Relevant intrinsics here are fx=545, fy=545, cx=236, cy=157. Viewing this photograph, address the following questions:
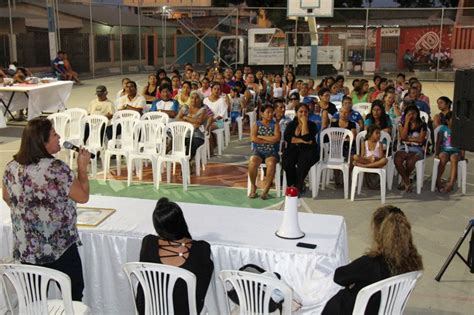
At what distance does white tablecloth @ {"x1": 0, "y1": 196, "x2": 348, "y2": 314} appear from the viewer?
3092mm

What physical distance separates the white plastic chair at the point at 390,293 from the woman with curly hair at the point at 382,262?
1.9 inches

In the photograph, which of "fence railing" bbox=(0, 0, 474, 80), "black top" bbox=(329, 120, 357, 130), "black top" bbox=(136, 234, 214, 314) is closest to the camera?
"black top" bbox=(136, 234, 214, 314)

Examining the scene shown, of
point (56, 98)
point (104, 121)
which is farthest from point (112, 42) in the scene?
point (104, 121)

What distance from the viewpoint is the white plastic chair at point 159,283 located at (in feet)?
8.68

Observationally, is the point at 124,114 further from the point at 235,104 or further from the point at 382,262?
the point at 382,262

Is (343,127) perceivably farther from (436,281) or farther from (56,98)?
(56,98)

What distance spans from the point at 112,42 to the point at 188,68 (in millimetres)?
16960

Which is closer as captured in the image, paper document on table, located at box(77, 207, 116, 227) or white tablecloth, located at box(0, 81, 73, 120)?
paper document on table, located at box(77, 207, 116, 227)

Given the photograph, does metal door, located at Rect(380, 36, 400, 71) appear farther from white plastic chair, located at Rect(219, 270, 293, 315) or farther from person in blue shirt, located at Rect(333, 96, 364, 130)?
white plastic chair, located at Rect(219, 270, 293, 315)

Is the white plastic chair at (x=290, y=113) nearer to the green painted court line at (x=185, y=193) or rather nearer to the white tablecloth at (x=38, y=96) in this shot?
the green painted court line at (x=185, y=193)

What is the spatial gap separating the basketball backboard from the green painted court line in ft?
29.5

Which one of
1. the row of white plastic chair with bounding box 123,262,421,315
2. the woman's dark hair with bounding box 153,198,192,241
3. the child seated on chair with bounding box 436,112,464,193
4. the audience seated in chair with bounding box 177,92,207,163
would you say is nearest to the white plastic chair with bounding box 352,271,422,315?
the row of white plastic chair with bounding box 123,262,421,315

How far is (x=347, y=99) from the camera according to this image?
23.3ft

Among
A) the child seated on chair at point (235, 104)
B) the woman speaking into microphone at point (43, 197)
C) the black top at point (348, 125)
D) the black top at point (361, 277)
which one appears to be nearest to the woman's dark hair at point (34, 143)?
the woman speaking into microphone at point (43, 197)
